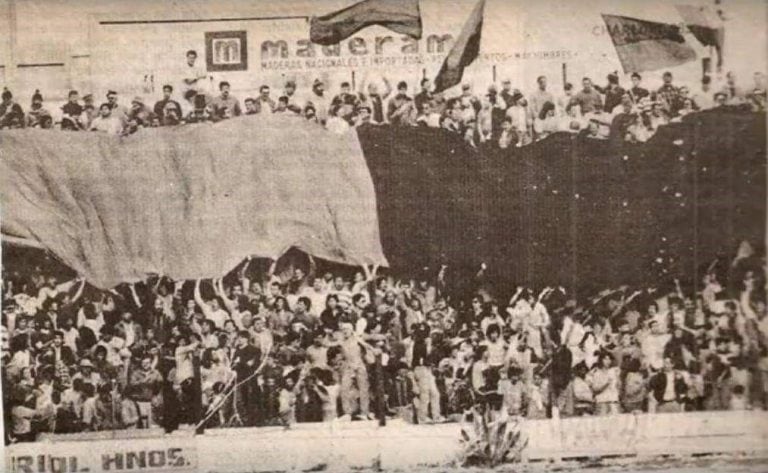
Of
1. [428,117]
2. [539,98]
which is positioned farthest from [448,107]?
[539,98]

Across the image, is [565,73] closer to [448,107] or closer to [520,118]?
[520,118]

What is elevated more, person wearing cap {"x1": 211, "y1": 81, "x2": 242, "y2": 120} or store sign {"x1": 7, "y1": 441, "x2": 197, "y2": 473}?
person wearing cap {"x1": 211, "y1": 81, "x2": 242, "y2": 120}

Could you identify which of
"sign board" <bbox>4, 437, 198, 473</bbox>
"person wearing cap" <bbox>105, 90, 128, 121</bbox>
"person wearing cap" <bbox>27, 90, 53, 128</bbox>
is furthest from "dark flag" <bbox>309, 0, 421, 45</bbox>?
"sign board" <bbox>4, 437, 198, 473</bbox>

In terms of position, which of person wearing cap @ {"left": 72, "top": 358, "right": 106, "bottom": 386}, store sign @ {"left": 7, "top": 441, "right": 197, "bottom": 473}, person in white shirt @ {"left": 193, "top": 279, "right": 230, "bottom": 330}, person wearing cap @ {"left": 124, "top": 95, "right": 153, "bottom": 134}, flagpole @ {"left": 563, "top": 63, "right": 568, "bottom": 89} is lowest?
store sign @ {"left": 7, "top": 441, "right": 197, "bottom": 473}

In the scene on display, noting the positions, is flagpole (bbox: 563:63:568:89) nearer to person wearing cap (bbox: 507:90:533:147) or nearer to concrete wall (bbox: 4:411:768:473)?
person wearing cap (bbox: 507:90:533:147)

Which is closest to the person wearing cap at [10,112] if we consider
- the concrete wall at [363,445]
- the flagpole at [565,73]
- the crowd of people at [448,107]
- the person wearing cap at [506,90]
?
the crowd of people at [448,107]

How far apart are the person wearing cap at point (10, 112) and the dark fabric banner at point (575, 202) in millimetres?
605

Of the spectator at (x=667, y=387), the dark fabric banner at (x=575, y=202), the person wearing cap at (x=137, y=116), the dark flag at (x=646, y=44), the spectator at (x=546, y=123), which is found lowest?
the spectator at (x=667, y=387)

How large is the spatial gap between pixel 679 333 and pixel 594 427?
0.76ft

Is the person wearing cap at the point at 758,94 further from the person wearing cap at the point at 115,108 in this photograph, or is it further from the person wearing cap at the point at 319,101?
the person wearing cap at the point at 115,108

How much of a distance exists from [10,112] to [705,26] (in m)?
1.26

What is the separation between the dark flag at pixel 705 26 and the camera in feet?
6.44

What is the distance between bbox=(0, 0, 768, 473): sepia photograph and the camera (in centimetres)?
192

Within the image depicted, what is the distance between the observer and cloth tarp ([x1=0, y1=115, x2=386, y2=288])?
6.29 feet
